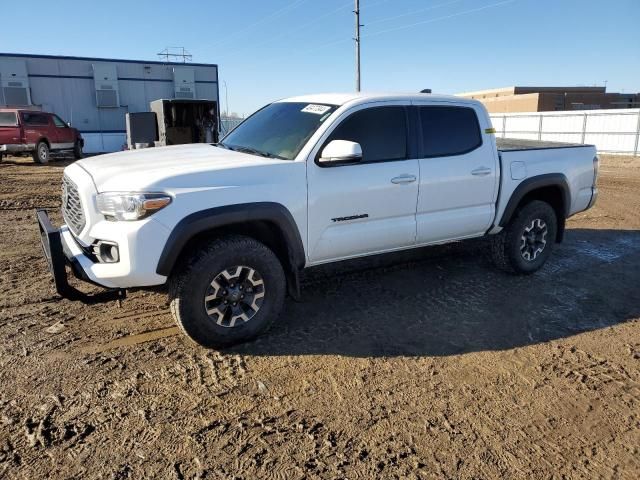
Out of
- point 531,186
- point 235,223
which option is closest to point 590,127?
point 531,186

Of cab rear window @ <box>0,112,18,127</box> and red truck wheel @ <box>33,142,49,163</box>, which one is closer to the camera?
cab rear window @ <box>0,112,18,127</box>

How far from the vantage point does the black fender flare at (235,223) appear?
10.8 feet

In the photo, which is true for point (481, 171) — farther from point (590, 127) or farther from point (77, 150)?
point (590, 127)

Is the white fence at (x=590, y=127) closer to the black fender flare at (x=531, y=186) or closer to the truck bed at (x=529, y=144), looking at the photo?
the truck bed at (x=529, y=144)

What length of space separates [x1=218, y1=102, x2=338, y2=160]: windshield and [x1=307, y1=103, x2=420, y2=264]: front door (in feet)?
0.76

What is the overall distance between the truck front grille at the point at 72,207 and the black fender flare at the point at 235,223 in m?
0.75

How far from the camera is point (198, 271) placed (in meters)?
3.46

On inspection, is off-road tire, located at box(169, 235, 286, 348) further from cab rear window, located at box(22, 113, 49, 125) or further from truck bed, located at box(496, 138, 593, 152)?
cab rear window, located at box(22, 113, 49, 125)

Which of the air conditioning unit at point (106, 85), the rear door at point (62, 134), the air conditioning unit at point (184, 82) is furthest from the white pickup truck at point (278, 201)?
the air conditioning unit at point (184, 82)

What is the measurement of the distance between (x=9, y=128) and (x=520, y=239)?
59.2 ft

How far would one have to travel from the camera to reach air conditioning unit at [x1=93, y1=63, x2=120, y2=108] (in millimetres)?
26672

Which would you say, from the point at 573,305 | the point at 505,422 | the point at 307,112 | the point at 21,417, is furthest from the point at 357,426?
the point at 573,305

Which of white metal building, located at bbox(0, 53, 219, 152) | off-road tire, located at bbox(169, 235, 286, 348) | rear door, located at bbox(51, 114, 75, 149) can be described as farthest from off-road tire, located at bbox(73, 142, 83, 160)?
off-road tire, located at bbox(169, 235, 286, 348)

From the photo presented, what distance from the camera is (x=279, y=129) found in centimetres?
440
